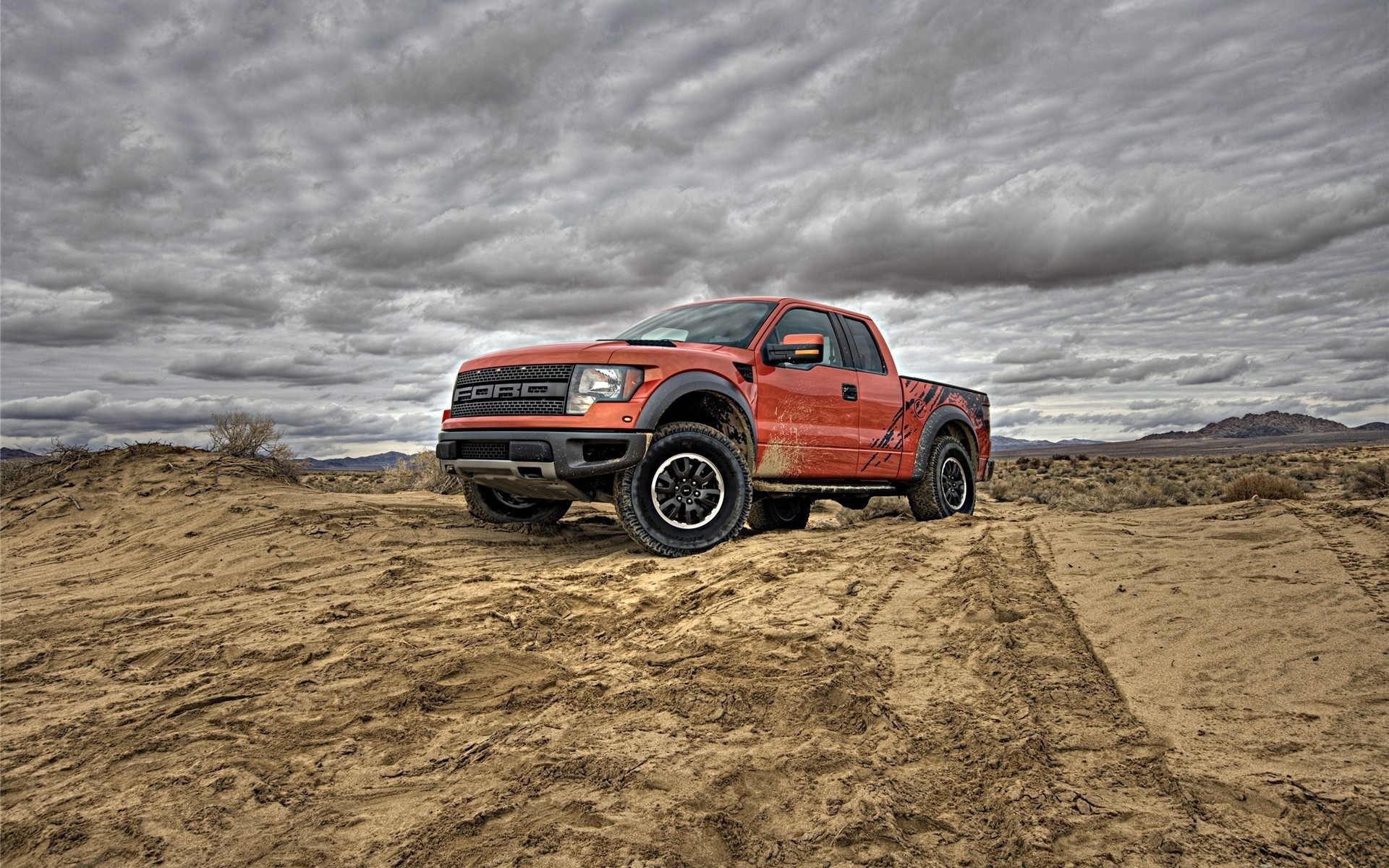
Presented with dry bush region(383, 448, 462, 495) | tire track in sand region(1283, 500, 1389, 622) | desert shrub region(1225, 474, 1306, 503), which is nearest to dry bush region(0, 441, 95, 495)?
dry bush region(383, 448, 462, 495)

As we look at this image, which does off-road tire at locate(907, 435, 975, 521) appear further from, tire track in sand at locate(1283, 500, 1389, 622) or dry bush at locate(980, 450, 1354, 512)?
tire track in sand at locate(1283, 500, 1389, 622)

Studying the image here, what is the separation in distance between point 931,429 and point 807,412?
2223 millimetres

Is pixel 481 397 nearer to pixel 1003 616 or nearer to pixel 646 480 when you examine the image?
pixel 646 480

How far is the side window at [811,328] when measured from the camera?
707 cm

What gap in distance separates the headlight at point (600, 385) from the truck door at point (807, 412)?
1.22 meters


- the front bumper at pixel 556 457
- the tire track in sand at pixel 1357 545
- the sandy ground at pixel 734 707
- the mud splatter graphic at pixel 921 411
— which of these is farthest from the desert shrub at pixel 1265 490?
the front bumper at pixel 556 457

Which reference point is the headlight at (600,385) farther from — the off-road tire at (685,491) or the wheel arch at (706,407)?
the off-road tire at (685,491)

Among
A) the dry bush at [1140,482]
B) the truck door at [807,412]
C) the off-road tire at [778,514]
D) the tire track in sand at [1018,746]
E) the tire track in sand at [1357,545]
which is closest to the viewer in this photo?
the tire track in sand at [1018,746]

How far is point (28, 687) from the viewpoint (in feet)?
13.0

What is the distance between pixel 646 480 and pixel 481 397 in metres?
1.57

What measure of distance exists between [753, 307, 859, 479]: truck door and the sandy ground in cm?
104

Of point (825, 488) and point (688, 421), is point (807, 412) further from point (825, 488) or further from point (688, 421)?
point (688, 421)

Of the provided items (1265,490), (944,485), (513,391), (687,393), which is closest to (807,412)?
(687,393)

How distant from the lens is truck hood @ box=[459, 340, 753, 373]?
596cm
